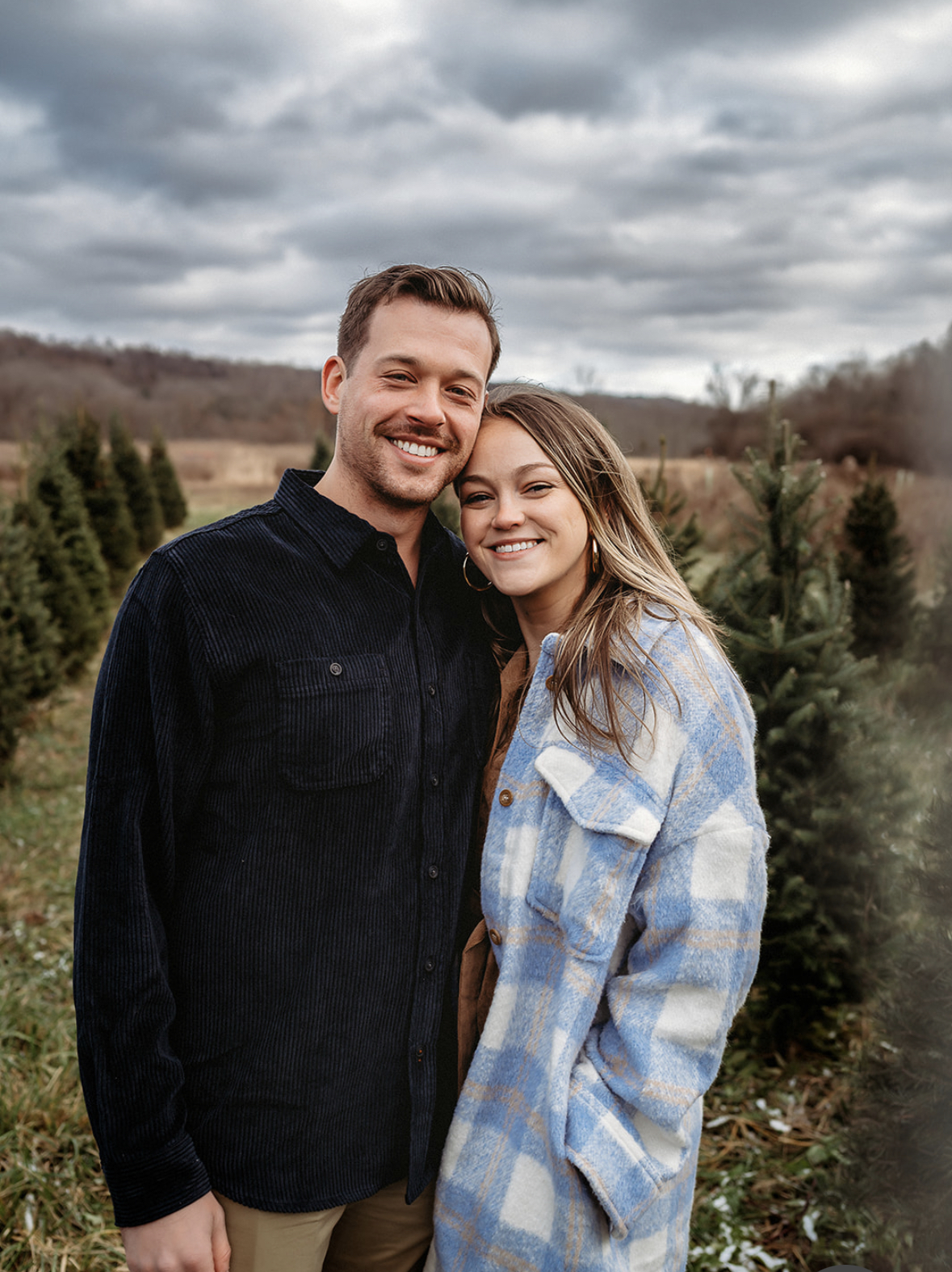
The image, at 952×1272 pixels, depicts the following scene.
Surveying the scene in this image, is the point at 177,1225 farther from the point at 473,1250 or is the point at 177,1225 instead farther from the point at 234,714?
the point at 234,714

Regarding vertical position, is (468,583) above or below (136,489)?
below

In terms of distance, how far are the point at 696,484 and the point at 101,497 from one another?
15.5 meters

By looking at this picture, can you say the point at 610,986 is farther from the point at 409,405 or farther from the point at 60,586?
the point at 60,586

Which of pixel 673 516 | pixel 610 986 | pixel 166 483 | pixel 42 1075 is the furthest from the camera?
pixel 166 483

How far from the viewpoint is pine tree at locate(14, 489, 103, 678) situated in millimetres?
10328

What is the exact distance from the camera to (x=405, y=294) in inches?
83.6

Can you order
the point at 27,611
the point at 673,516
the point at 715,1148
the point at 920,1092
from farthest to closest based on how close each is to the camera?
the point at 27,611 < the point at 673,516 < the point at 715,1148 < the point at 920,1092

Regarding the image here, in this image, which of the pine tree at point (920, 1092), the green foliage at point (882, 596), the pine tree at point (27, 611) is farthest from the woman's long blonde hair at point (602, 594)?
the green foliage at point (882, 596)

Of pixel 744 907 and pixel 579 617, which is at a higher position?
pixel 579 617

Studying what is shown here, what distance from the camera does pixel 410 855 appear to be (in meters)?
1.96

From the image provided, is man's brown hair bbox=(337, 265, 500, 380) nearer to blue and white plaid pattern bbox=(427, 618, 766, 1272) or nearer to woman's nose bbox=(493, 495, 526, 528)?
woman's nose bbox=(493, 495, 526, 528)

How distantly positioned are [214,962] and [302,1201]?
0.55 metres

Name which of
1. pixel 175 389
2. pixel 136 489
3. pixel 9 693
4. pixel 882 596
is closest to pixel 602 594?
pixel 9 693

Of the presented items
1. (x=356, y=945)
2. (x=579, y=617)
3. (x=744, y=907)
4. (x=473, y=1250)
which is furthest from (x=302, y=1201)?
(x=579, y=617)
